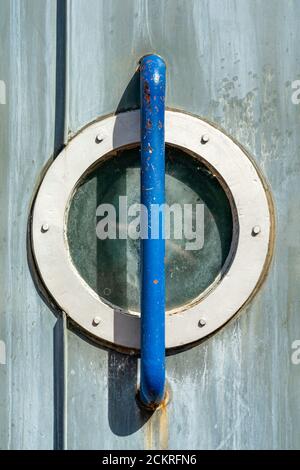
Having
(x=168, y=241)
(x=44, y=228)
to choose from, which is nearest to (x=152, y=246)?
(x=168, y=241)

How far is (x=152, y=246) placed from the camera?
155cm

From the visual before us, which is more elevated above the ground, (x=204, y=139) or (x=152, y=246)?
(x=204, y=139)

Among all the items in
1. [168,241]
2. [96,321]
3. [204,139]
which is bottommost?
Answer: [96,321]

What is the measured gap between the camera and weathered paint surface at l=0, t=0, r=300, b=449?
1687 mm

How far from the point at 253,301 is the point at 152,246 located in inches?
11.0

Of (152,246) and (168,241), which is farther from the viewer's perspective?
(168,241)

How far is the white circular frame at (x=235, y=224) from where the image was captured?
65.4 inches

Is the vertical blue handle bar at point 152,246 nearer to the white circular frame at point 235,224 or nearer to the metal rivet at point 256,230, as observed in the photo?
the white circular frame at point 235,224

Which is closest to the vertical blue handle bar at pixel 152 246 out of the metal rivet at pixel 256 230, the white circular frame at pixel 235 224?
the white circular frame at pixel 235 224

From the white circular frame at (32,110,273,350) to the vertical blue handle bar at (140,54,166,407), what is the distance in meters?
0.10

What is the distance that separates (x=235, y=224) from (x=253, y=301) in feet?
0.55

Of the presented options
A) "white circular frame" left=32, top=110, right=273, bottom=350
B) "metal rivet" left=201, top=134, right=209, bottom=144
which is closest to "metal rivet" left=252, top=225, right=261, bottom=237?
"white circular frame" left=32, top=110, right=273, bottom=350

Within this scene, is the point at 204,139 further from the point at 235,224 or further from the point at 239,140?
the point at 235,224

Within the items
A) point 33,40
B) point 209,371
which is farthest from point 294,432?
point 33,40
